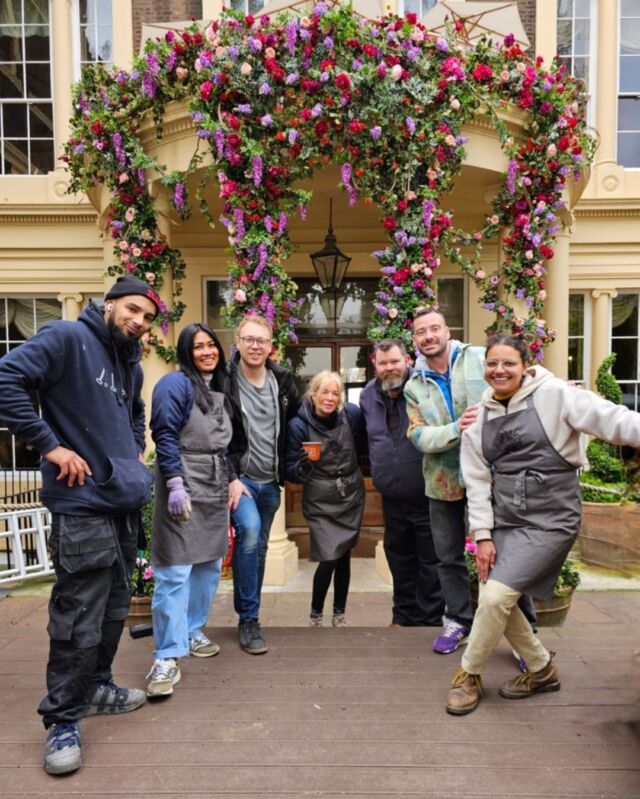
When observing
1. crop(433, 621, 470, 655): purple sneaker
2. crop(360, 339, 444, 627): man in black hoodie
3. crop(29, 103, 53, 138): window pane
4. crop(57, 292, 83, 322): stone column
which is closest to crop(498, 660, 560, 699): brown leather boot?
crop(433, 621, 470, 655): purple sneaker

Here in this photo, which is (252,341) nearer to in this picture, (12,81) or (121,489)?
(121,489)

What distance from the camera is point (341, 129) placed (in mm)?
5195

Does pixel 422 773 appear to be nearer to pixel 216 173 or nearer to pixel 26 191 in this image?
pixel 216 173

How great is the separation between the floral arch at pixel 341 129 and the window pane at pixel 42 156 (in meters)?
2.78

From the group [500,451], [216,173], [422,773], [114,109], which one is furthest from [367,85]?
[422,773]

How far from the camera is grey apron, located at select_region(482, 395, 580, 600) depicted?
272 cm

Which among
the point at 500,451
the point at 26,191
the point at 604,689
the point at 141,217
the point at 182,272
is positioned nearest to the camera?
the point at 500,451

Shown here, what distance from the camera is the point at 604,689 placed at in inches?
121

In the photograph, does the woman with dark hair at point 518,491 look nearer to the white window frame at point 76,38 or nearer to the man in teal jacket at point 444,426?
the man in teal jacket at point 444,426

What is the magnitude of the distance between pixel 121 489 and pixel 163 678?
42.4 inches

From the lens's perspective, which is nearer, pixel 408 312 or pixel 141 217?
pixel 408 312

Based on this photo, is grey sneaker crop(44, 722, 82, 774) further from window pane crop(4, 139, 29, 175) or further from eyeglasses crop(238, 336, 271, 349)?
window pane crop(4, 139, 29, 175)

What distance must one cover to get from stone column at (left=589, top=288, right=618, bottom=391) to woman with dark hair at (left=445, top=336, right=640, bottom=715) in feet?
19.9

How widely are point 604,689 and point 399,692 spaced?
1.05 metres
